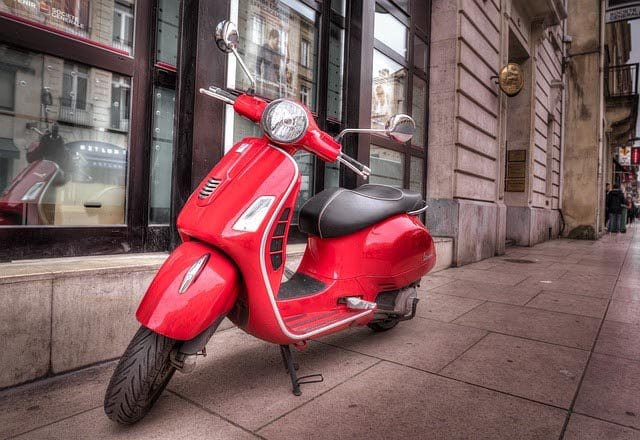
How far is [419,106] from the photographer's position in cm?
689

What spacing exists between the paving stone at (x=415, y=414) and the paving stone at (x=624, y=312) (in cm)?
224

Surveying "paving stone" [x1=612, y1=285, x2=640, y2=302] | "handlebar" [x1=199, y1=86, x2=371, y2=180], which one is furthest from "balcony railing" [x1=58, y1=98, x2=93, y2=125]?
"paving stone" [x1=612, y1=285, x2=640, y2=302]

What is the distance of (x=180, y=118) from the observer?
3.46 metres

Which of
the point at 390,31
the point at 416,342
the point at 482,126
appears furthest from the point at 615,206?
the point at 416,342

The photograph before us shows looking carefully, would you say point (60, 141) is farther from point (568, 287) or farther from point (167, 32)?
point (568, 287)

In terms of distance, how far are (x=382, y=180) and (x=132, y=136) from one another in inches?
146

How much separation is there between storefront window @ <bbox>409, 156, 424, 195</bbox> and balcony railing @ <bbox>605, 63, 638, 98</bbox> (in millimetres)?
16876

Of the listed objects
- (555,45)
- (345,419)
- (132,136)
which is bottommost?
(345,419)

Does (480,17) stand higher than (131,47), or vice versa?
(480,17)

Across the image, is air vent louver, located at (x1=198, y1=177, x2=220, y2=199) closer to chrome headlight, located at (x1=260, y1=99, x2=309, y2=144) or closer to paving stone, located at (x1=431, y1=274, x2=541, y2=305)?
chrome headlight, located at (x1=260, y1=99, x2=309, y2=144)

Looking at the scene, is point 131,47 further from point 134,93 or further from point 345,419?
point 345,419

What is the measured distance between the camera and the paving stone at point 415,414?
184 centimetres

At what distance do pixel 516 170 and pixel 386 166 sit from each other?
6.18 metres

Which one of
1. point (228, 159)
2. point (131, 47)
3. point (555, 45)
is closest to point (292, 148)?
point (228, 159)
